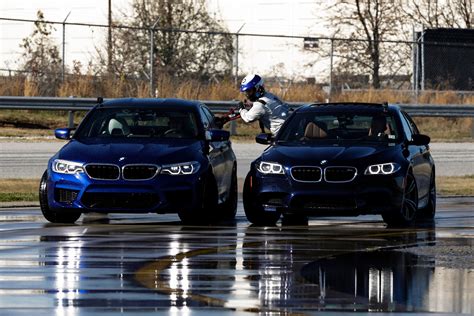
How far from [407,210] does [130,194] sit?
3.07 meters

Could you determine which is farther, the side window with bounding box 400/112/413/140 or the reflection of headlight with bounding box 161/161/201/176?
the side window with bounding box 400/112/413/140

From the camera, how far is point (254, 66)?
42.5 metres

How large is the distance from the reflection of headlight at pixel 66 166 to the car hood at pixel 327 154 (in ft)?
6.69

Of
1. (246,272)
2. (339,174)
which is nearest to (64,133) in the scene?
(339,174)

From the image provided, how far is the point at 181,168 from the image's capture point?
1786cm

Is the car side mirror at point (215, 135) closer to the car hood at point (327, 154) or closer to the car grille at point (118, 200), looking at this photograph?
the car hood at point (327, 154)

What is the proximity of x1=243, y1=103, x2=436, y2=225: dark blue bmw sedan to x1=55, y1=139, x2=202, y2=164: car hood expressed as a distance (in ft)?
2.62

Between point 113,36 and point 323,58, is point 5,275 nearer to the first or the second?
point 113,36

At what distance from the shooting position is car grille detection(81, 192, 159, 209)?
58.0 feet

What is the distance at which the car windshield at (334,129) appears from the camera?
1881cm

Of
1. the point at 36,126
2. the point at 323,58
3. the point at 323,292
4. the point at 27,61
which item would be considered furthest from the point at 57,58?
the point at 323,292

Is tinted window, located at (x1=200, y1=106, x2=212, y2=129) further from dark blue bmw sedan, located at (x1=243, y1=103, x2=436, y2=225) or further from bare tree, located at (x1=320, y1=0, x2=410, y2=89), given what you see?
bare tree, located at (x1=320, y1=0, x2=410, y2=89)

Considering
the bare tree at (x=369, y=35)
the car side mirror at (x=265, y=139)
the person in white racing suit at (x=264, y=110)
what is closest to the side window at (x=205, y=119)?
the car side mirror at (x=265, y=139)

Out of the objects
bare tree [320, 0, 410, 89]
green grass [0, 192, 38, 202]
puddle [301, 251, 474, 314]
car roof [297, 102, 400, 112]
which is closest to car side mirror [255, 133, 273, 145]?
car roof [297, 102, 400, 112]
